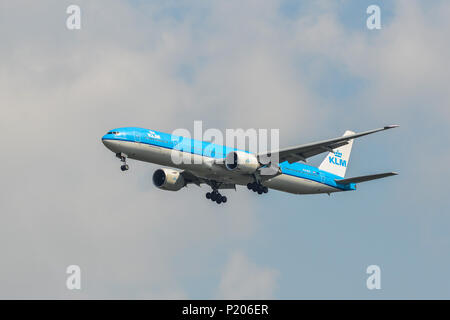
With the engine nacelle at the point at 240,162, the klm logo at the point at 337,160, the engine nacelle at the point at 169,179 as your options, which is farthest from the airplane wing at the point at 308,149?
the klm logo at the point at 337,160

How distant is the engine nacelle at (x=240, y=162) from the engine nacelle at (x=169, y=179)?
324 inches

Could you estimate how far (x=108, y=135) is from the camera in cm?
6581

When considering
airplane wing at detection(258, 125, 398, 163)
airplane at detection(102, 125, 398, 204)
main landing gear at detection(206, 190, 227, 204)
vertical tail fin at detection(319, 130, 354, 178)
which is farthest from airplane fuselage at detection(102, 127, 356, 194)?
vertical tail fin at detection(319, 130, 354, 178)

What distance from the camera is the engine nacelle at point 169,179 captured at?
246 feet

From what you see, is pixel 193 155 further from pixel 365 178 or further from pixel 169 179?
pixel 365 178

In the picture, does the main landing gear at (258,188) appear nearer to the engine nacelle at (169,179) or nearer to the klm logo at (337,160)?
the engine nacelle at (169,179)

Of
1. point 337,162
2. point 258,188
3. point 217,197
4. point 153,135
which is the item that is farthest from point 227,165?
point 337,162

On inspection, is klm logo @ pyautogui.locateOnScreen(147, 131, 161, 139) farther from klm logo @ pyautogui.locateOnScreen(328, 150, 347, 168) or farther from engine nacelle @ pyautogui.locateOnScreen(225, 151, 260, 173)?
klm logo @ pyautogui.locateOnScreen(328, 150, 347, 168)

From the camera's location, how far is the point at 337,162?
82125mm

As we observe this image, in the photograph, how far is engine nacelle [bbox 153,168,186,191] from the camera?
246 feet
